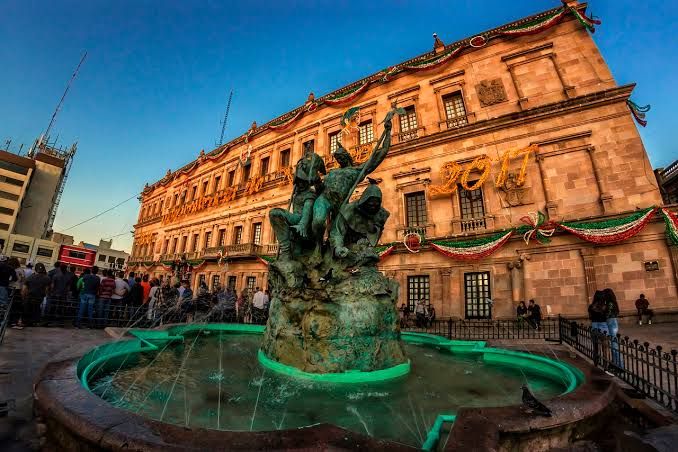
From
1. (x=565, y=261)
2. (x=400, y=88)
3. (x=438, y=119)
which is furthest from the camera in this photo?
(x=400, y=88)

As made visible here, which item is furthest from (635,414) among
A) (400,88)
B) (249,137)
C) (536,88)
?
(249,137)

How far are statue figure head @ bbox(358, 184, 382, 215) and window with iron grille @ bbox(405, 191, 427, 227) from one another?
11.1 meters

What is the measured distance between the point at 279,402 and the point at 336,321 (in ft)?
3.92

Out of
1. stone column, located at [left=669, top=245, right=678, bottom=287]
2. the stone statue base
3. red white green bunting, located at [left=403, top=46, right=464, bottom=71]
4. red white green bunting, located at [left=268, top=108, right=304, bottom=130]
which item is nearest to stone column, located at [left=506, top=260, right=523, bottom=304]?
stone column, located at [left=669, top=245, right=678, bottom=287]

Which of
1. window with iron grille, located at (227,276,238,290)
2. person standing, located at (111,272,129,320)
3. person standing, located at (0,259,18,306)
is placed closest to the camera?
person standing, located at (0,259,18,306)

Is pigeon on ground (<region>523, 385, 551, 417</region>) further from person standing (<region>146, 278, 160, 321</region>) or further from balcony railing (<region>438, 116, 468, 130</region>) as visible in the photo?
balcony railing (<region>438, 116, 468, 130</region>)

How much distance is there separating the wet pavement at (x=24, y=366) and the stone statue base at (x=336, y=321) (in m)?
2.18

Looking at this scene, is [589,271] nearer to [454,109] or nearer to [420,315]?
[420,315]

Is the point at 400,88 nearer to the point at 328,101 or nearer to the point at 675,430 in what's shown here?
the point at 328,101

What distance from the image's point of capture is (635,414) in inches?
109

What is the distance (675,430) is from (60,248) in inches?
2253

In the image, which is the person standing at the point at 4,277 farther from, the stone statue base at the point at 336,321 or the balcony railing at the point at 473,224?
the balcony railing at the point at 473,224

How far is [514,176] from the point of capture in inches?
514

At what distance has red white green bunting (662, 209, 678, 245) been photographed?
957 centimetres
